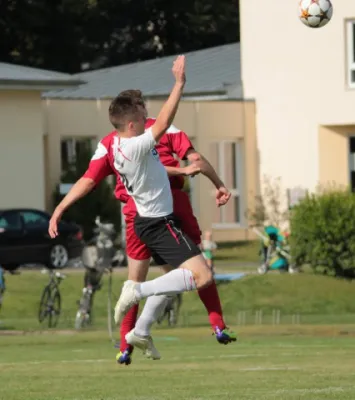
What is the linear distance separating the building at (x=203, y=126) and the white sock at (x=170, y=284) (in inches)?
1310

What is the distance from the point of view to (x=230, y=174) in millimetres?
53688

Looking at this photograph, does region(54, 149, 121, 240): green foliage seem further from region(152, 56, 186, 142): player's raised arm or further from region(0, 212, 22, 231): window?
region(152, 56, 186, 142): player's raised arm

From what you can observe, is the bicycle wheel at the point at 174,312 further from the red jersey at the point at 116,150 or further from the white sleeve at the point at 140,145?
the white sleeve at the point at 140,145

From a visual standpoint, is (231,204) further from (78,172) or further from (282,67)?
(78,172)

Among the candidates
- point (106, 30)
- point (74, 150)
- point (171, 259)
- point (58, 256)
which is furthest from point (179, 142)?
point (106, 30)

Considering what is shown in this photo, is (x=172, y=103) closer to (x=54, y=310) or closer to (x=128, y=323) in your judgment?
(x=128, y=323)

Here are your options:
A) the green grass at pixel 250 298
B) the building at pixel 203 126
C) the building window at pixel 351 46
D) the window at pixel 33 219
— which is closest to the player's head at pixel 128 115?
the green grass at pixel 250 298

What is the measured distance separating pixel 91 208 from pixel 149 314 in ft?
106

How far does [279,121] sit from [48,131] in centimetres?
754

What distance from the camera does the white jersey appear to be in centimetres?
1351

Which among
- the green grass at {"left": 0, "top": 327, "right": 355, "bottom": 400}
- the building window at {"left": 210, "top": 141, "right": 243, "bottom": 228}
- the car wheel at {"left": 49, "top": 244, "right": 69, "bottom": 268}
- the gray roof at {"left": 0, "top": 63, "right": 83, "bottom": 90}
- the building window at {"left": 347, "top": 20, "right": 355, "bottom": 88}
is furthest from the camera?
the building window at {"left": 210, "top": 141, "right": 243, "bottom": 228}

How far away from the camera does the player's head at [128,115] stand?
13.4 metres

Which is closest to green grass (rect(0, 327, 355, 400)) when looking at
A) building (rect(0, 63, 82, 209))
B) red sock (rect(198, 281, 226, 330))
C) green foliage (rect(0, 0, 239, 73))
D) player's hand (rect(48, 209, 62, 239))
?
red sock (rect(198, 281, 226, 330))

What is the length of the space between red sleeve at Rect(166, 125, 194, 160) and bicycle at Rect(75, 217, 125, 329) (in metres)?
14.9
